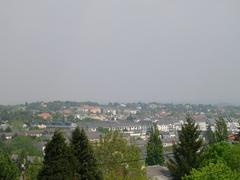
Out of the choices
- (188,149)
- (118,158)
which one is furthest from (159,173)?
(188,149)

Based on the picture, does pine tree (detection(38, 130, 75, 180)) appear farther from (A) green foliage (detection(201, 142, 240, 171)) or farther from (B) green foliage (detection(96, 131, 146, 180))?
(A) green foliage (detection(201, 142, 240, 171))

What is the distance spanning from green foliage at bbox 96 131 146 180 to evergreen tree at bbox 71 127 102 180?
3.40 m

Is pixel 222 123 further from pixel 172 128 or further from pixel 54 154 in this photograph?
pixel 172 128

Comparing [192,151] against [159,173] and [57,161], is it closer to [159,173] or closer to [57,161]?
[57,161]

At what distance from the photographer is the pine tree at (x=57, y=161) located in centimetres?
2322

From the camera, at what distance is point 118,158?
30234 mm

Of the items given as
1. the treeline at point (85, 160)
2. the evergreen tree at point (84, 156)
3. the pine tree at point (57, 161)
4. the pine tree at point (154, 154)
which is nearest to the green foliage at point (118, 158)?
the treeline at point (85, 160)

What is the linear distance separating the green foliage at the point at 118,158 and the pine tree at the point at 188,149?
2.34 m

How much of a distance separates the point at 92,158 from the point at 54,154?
A: 284cm

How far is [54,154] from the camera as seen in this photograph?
77.4ft

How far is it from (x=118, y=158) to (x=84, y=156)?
5.03 m

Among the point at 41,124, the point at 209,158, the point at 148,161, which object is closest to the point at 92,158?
the point at 209,158

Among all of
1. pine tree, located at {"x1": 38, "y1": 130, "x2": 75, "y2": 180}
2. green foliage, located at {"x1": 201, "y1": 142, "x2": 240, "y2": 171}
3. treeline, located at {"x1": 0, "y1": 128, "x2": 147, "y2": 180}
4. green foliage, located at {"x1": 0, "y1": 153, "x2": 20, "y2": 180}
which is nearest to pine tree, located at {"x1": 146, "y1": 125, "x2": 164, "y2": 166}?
treeline, located at {"x1": 0, "y1": 128, "x2": 147, "y2": 180}

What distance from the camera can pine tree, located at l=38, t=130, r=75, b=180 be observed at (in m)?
23.2
